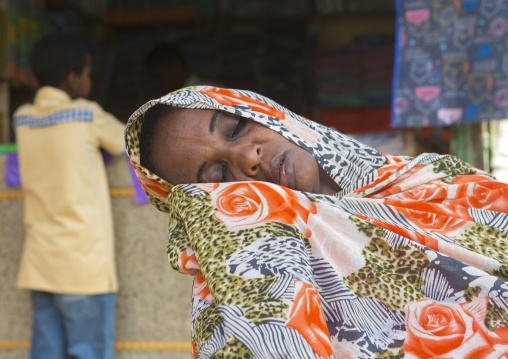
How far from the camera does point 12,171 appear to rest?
356 centimetres

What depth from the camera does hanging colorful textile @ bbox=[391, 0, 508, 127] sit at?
3256 millimetres

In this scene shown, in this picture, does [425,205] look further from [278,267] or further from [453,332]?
[278,267]

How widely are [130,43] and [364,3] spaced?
2.23 metres

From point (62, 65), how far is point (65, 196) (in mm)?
740

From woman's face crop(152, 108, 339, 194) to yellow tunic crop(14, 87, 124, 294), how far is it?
71.1 inches

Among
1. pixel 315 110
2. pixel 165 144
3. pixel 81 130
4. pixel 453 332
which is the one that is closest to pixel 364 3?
pixel 315 110

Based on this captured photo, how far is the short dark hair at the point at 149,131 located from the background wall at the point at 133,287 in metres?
1.81

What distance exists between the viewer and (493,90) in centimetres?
326

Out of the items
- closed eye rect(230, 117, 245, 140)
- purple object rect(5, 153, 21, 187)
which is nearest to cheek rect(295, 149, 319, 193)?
closed eye rect(230, 117, 245, 140)

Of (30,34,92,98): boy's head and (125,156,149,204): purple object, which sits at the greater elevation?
(30,34,92,98): boy's head

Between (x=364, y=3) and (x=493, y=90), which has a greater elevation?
(x=364, y=3)

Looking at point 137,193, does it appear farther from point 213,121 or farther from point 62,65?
point 213,121

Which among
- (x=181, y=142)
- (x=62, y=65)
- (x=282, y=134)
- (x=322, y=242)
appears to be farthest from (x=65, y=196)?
(x=322, y=242)

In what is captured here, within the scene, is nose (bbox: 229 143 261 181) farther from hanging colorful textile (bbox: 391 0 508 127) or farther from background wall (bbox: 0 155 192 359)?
hanging colorful textile (bbox: 391 0 508 127)
